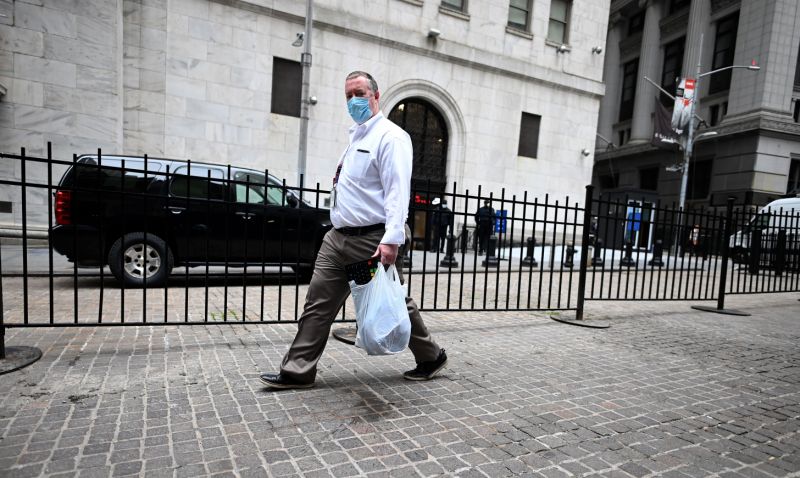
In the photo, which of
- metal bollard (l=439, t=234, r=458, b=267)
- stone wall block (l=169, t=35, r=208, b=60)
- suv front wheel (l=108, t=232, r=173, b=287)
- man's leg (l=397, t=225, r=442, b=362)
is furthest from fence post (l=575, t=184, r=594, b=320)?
stone wall block (l=169, t=35, r=208, b=60)

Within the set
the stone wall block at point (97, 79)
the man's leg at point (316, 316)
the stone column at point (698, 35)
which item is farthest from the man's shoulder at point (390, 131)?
the stone column at point (698, 35)

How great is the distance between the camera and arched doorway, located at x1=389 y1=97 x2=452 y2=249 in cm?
1731

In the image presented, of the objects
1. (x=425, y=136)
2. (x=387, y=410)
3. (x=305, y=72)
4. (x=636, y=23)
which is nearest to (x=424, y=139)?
(x=425, y=136)

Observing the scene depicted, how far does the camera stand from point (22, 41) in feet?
36.5

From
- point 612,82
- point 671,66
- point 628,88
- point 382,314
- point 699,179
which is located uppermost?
point 612,82

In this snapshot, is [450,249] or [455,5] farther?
[455,5]

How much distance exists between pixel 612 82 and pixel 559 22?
24289 millimetres

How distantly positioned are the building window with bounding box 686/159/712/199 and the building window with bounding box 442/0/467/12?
21.6 m

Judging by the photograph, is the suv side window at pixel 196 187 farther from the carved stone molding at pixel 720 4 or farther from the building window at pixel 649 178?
the carved stone molding at pixel 720 4

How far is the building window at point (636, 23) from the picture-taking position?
38.4m

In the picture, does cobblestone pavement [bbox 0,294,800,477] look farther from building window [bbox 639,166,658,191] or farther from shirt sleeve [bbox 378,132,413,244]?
building window [bbox 639,166,658,191]

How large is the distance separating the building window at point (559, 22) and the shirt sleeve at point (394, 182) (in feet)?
63.6

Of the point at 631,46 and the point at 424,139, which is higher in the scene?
the point at 631,46

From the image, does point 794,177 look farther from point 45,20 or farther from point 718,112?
point 45,20
